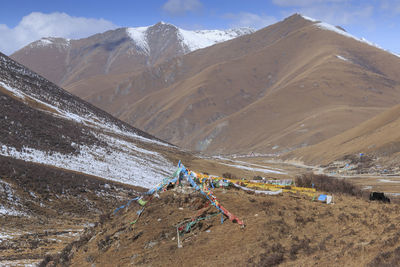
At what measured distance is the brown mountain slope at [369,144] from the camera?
222 ft

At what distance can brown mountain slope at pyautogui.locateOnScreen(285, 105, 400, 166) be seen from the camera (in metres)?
67.6

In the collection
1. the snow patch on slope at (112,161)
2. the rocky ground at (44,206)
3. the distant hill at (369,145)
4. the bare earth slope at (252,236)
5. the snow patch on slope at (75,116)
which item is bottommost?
the rocky ground at (44,206)

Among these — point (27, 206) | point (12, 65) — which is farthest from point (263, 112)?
point (27, 206)

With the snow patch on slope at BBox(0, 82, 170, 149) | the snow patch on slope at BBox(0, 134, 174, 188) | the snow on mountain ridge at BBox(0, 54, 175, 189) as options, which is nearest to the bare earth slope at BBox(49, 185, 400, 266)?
the snow patch on slope at BBox(0, 134, 174, 188)

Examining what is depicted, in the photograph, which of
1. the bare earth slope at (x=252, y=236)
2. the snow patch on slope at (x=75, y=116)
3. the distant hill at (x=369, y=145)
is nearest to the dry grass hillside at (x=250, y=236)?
the bare earth slope at (x=252, y=236)

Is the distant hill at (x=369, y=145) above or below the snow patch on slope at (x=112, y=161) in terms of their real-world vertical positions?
above

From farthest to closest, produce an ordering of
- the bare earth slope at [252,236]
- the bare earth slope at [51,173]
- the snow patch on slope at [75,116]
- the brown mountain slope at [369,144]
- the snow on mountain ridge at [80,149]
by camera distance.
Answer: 1. the brown mountain slope at [369,144]
2. the snow patch on slope at [75,116]
3. the snow on mountain ridge at [80,149]
4. the bare earth slope at [51,173]
5. the bare earth slope at [252,236]

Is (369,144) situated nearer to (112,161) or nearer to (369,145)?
(369,145)

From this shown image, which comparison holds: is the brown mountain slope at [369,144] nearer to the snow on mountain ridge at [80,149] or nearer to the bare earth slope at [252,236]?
the snow on mountain ridge at [80,149]

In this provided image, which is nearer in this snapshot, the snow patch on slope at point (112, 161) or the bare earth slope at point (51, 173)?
the bare earth slope at point (51, 173)

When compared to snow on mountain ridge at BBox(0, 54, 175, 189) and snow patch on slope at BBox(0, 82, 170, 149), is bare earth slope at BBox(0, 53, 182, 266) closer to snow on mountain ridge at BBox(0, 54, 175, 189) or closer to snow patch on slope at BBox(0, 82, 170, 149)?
snow on mountain ridge at BBox(0, 54, 175, 189)

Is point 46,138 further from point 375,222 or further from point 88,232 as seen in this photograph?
point 375,222

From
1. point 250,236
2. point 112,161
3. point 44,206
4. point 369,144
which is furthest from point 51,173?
point 369,144

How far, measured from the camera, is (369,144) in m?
75.4
